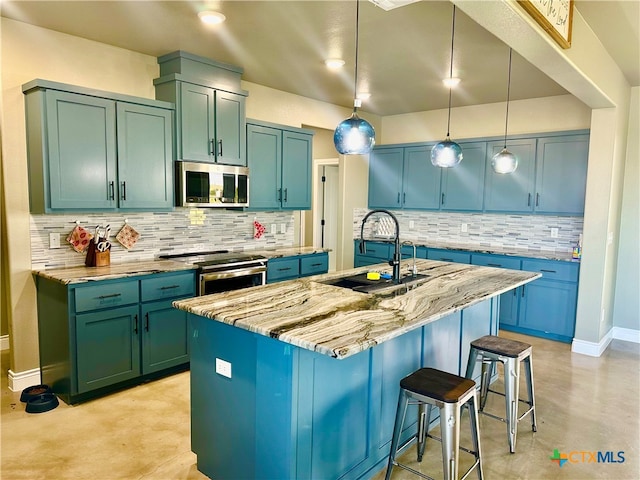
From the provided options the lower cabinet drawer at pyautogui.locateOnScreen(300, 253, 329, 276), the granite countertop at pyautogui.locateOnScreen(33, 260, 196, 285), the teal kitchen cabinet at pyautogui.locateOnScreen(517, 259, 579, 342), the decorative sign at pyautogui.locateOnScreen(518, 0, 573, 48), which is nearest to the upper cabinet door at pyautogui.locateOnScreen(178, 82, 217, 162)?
the granite countertop at pyautogui.locateOnScreen(33, 260, 196, 285)

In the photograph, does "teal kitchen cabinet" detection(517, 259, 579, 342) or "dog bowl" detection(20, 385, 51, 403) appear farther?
"teal kitchen cabinet" detection(517, 259, 579, 342)

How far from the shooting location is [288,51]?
3.63m

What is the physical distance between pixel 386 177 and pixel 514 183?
5.80 ft

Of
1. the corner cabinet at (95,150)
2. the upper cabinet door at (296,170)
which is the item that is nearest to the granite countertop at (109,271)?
the corner cabinet at (95,150)

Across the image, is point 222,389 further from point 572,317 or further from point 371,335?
point 572,317

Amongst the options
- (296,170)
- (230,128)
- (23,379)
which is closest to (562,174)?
(296,170)

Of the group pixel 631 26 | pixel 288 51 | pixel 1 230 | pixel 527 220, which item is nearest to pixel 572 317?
pixel 527 220

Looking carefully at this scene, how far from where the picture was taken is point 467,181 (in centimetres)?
554

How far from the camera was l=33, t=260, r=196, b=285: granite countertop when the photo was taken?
119 inches

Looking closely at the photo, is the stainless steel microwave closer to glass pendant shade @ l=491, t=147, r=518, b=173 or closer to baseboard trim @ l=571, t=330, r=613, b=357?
glass pendant shade @ l=491, t=147, r=518, b=173

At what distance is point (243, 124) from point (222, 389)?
2.82 metres

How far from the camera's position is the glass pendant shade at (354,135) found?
2521mm

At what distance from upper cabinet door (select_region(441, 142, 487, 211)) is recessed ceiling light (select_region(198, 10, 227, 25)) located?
3.55m

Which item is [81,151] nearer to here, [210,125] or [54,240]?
[54,240]
